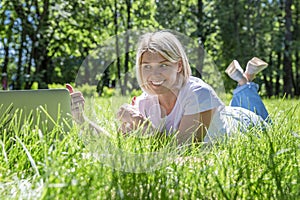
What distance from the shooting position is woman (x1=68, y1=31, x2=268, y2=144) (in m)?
1.65

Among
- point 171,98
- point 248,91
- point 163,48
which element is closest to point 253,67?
point 248,91

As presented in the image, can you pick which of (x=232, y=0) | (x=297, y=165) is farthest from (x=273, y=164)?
(x=232, y=0)

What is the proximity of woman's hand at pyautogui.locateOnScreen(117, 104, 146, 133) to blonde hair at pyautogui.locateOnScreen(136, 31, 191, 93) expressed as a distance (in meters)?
0.11

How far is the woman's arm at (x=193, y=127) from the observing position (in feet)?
5.54

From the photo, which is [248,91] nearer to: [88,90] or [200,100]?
[200,100]

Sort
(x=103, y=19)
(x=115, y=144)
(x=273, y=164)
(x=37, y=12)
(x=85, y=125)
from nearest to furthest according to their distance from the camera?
(x=273, y=164) < (x=115, y=144) < (x=85, y=125) < (x=37, y=12) < (x=103, y=19)

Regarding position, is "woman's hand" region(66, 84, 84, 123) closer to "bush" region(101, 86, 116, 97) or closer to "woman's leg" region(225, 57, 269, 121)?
"bush" region(101, 86, 116, 97)

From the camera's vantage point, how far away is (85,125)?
148cm

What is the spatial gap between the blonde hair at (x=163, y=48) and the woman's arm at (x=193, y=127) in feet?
0.54

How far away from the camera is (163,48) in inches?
64.6

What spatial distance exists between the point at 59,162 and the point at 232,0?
11.3 m

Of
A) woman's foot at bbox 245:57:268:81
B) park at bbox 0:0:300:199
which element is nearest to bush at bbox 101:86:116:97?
park at bbox 0:0:300:199

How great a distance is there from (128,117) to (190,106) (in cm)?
25

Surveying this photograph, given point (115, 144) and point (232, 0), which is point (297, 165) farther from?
point (232, 0)
